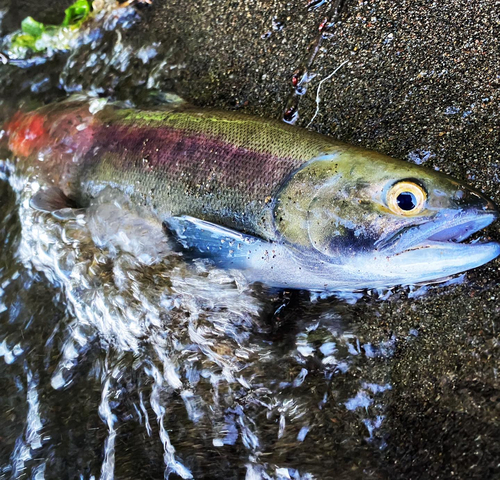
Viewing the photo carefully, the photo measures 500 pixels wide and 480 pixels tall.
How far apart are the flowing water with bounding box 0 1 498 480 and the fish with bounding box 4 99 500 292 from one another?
0.65 feet

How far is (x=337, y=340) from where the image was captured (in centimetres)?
284

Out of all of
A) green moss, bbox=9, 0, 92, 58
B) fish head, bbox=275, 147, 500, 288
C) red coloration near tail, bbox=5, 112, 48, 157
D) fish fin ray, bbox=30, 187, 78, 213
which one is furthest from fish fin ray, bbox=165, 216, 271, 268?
green moss, bbox=9, 0, 92, 58

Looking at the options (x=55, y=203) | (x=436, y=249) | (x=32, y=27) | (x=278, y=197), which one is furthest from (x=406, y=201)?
(x=32, y=27)

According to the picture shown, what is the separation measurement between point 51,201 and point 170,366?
1429 millimetres

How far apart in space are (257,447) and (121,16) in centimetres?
349

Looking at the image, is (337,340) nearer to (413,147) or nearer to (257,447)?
(257,447)

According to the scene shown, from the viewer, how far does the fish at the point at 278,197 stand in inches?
91.7

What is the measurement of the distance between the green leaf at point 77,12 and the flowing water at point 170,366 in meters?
1.84

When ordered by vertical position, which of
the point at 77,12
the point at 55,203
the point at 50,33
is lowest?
the point at 55,203

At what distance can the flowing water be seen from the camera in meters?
2.70

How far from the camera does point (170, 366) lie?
2.93 m

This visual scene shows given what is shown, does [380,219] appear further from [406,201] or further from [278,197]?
[278,197]

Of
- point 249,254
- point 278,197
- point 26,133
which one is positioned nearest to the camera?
point 278,197

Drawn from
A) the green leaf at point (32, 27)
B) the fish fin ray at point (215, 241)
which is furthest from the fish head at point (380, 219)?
the green leaf at point (32, 27)
